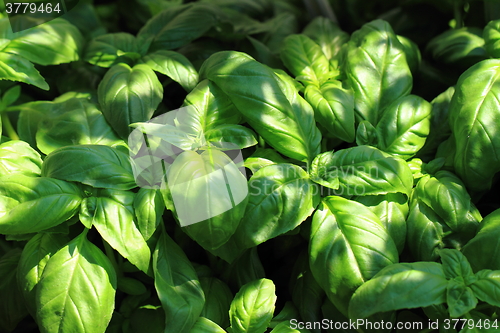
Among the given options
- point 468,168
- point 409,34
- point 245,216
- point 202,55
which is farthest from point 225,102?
point 409,34

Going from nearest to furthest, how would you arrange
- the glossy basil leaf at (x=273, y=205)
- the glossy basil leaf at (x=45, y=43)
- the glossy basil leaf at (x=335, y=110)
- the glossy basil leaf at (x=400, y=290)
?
the glossy basil leaf at (x=400, y=290)
the glossy basil leaf at (x=273, y=205)
the glossy basil leaf at (x=335, y=110)
the glossy basil leaf at (x=45, y=43)

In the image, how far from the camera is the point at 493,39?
0.91m

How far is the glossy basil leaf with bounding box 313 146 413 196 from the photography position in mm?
A: 760

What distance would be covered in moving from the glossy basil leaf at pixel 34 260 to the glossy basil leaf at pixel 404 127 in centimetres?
65

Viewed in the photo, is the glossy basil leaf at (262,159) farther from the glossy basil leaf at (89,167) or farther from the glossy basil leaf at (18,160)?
the glossy basil leaf at (18,160)

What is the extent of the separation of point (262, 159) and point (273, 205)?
4.7 inches

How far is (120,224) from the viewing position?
0.73 meters

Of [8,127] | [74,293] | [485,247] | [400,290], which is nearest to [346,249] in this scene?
[400,290]

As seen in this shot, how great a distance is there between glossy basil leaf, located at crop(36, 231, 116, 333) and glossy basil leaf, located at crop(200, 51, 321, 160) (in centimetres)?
37

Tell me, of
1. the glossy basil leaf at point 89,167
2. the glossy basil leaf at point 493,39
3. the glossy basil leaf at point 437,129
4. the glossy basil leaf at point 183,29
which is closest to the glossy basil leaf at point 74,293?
the glossy basil leaf at point 89,167

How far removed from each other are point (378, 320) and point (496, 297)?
179 millimetres

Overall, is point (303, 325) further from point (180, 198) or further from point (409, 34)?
point (409, 34)

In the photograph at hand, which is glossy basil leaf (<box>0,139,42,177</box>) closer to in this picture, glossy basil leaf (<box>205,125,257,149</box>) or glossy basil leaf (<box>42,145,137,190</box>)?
glossy basil leaf (<box>42,145,137,190</box>)

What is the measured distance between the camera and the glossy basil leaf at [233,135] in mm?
785
